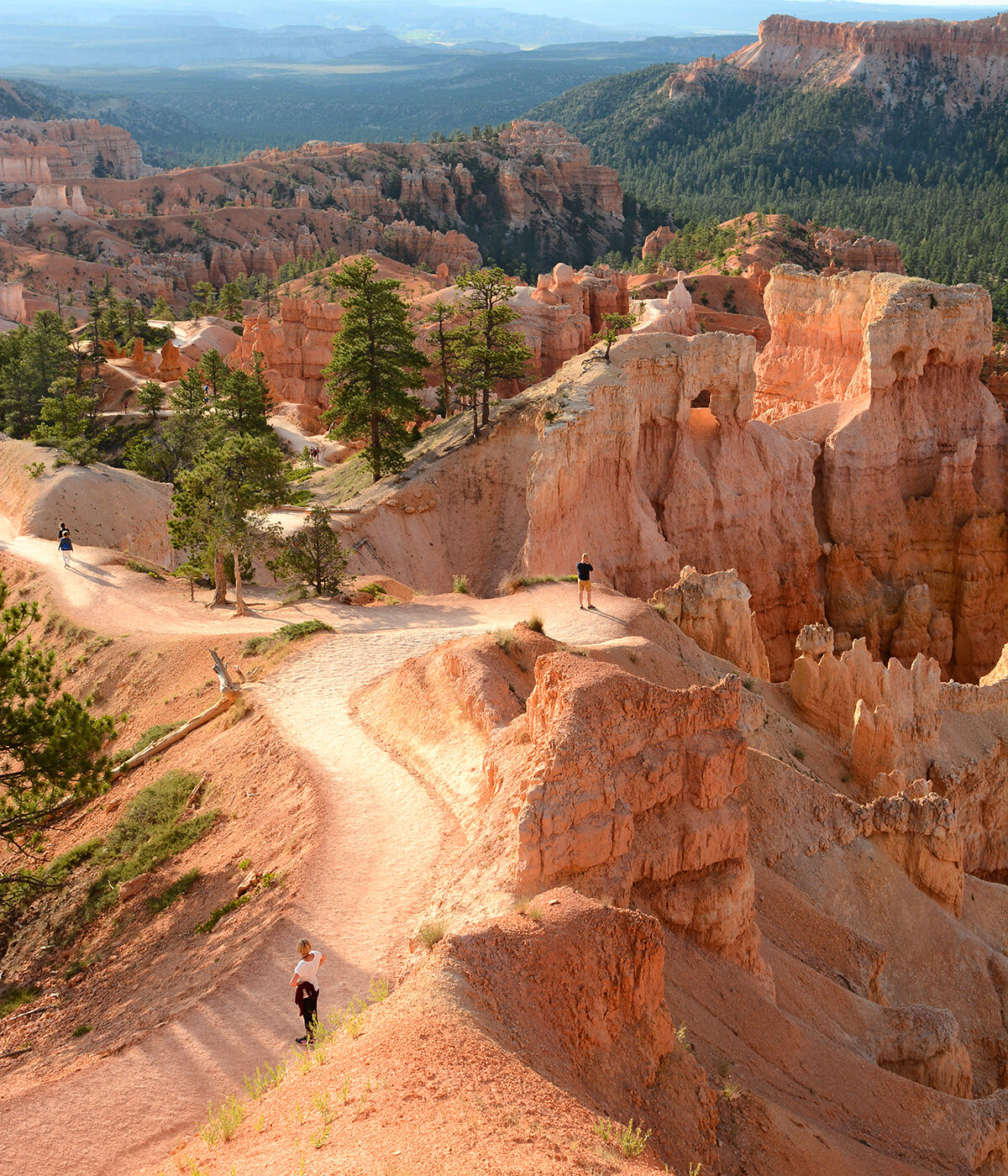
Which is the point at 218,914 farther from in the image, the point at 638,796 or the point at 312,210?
the point at 312,210

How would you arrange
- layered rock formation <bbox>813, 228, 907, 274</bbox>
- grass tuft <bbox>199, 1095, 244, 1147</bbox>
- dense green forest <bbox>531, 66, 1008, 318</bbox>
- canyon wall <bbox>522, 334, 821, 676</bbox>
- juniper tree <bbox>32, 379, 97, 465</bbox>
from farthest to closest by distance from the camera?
dense green forest <bbox>531, 66, 1008, 318</bbox>
layered rock formation <bbox>813, 228, 907, 274</bbox>
juniper tree <bbox>32, 379, 97, 465</bbox>
canyon wall <bbox>522, 334, 821, 676</bbox>
grass tuft <bbox>199, 1095, 244, 1147</bbox>

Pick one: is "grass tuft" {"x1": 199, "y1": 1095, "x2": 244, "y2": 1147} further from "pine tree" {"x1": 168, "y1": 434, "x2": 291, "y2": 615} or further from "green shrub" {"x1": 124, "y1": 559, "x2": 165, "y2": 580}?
"green shrub" {"x1": 124, "y1": 559, "x2": 165, "y2": 580}

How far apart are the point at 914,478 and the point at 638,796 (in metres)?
31.8

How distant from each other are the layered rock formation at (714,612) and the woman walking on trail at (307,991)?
14.9 metres

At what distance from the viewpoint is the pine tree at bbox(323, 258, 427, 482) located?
3706cm

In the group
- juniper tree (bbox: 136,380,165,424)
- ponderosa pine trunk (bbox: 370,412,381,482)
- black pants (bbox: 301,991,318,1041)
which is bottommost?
juniper tree (bbox: 136,380,165,424)

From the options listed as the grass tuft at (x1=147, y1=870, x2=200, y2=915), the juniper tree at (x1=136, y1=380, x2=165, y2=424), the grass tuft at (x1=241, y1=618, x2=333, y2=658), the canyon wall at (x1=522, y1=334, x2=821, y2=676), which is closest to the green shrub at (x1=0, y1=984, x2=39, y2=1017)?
the grass tuft at (x1=147, y1=870, x2=200, y2=915)

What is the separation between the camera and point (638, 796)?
11688 millimetres

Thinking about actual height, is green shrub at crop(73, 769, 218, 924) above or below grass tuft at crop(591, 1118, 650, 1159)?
below

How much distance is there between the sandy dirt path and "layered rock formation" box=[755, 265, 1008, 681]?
24295 mm

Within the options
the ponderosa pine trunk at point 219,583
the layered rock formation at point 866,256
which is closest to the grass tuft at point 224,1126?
the ponderosa pine trunk at point 219,583

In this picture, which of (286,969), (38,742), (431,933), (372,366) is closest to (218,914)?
(286,969)

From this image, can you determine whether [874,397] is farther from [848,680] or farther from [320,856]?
[320,856]

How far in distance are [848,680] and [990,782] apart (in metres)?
4.48
